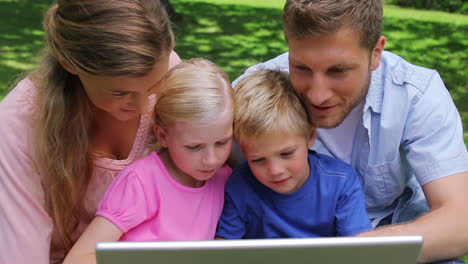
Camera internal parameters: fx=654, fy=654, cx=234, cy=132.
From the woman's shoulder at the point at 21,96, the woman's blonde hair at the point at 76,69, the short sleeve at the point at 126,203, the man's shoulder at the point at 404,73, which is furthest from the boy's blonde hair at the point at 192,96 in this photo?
the man's shoulder at the point at 404,73

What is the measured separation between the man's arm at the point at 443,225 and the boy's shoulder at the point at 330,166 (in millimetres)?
257

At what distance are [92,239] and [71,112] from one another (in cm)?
47

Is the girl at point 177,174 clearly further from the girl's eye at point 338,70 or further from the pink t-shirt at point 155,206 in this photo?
the girl's eye at point 338,70

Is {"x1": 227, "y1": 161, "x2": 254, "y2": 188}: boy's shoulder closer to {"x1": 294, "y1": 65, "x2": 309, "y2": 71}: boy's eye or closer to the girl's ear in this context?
the girl's ear

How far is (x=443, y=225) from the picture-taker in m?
2.31

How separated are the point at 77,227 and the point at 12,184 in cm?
32

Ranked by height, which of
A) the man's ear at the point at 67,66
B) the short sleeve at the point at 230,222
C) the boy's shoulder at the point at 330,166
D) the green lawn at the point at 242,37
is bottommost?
the green lawn at the point at 242,37

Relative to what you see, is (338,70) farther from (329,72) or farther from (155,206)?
(155,206)

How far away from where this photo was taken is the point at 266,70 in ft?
8.27

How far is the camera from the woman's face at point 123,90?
2.15 metres

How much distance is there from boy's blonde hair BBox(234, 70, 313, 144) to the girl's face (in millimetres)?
66

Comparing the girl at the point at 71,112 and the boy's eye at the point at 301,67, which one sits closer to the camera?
the girl at the point at 71,112

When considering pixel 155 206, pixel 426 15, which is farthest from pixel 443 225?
pixel 426 15

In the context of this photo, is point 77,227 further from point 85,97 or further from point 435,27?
point 435,27
